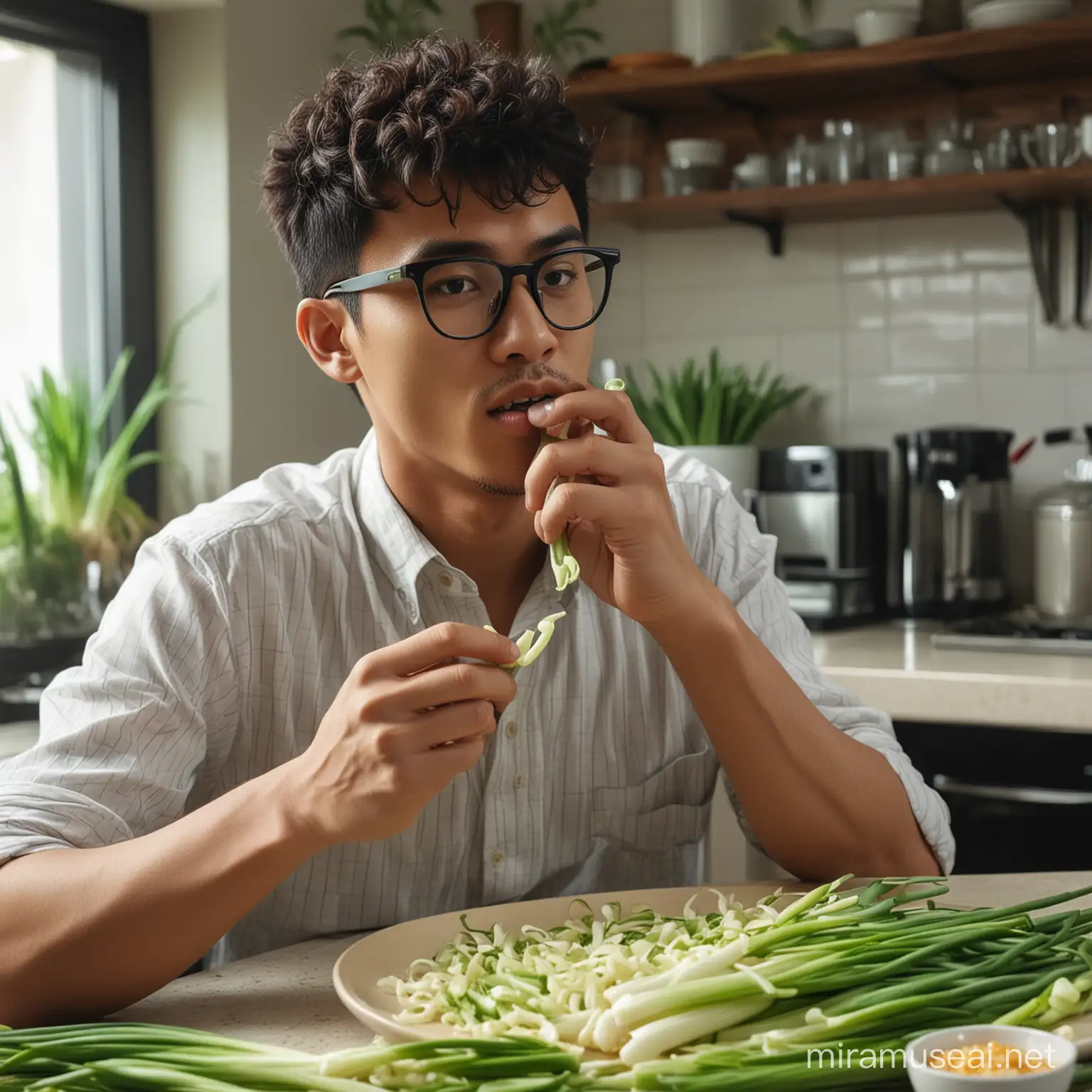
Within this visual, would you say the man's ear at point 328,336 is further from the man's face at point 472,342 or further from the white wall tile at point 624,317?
the white wall tile at point 624,317

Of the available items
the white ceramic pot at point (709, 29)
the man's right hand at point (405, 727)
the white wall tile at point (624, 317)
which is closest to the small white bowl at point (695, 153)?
the white ceramic pot at point (709, 29)

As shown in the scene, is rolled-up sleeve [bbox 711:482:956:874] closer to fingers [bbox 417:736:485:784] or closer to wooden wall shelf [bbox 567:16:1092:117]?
fingers [bbox 417:736:485:784]

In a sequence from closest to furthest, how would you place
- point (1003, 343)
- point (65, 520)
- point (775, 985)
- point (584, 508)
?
1. point (775, 985)
2. point (584, 508)
3. point (65, 520)
4. point (1003, 343)

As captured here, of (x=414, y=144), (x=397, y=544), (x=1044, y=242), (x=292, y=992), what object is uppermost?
(x=1044, y=242)

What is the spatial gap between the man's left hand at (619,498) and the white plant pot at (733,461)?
68.4 inches

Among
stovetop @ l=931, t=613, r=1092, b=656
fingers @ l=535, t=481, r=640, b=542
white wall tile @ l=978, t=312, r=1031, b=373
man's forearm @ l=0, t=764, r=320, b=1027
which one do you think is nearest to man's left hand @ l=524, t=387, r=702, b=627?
fingers @ l=535, t=481, r=640, b=542

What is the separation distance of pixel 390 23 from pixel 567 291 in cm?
220

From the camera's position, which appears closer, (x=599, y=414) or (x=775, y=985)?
(x=775, y=985)

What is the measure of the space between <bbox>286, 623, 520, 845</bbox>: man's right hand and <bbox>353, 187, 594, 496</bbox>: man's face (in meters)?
0.35

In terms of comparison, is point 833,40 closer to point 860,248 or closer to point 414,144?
point 860,248

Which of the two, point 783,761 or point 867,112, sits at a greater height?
point 867,112

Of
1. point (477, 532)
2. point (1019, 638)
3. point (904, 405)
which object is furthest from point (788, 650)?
point (904, 405)

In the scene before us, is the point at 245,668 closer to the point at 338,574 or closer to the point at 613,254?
the point at 338,574

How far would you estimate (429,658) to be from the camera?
3.57 ft
